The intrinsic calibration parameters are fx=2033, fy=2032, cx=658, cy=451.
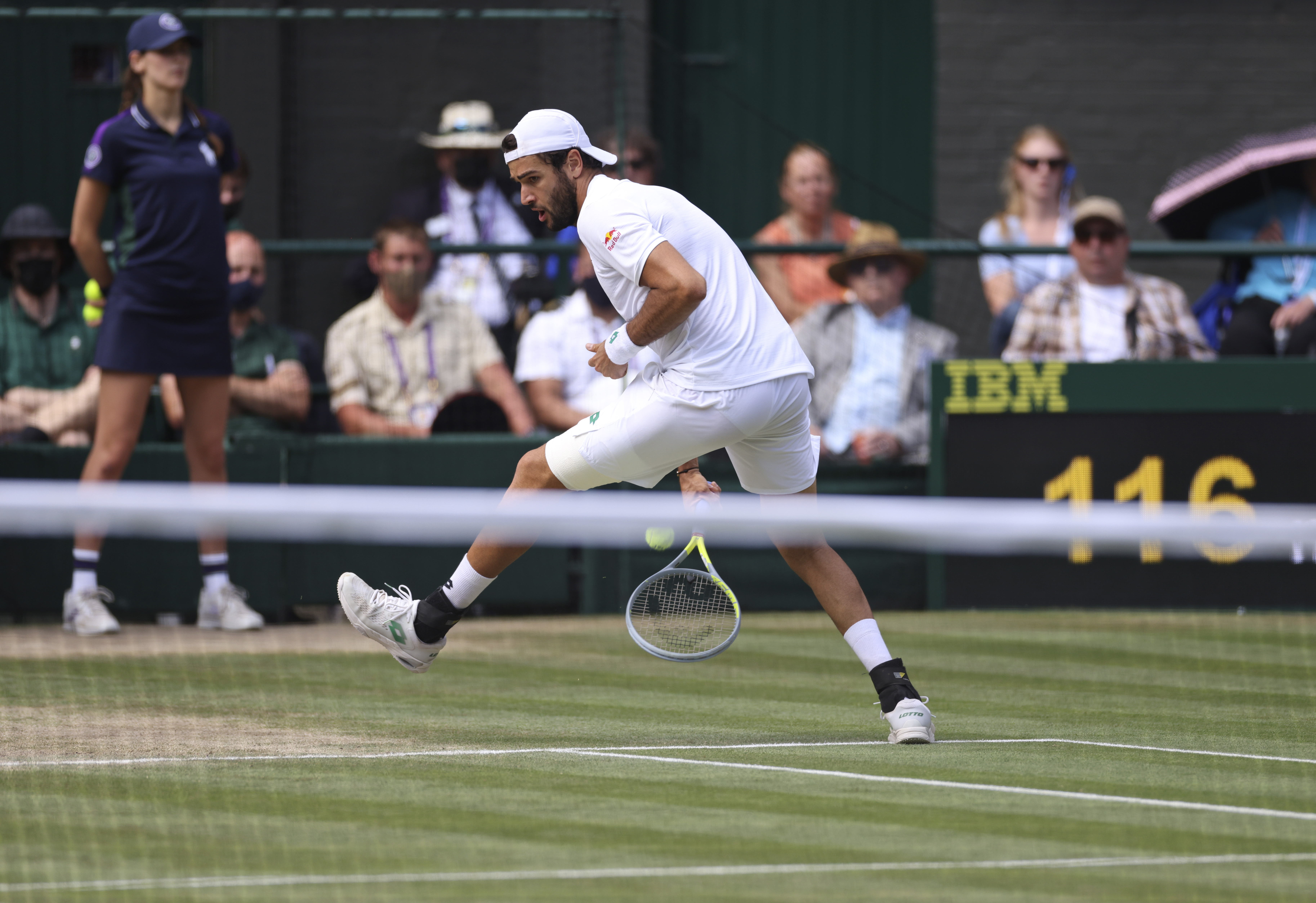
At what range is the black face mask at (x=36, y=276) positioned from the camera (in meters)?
10.3

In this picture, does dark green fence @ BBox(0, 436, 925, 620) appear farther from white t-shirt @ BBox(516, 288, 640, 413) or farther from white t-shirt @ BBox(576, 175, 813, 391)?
white t-shirt @ BBox(576, 175, 813, 391)

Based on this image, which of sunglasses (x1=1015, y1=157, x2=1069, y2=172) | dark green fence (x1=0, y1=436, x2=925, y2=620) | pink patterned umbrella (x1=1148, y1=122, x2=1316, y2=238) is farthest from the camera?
sunglasses (x1=1015, y1=157, x2=1069, y2=172)

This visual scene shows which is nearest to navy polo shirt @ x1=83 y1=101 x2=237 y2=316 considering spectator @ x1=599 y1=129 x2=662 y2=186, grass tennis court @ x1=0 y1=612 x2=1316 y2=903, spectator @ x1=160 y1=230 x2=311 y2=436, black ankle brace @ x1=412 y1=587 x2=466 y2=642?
spectator @ x1=160 y1=230 x2=311 y2=436

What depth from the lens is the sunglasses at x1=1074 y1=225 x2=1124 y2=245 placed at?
10.9 metres

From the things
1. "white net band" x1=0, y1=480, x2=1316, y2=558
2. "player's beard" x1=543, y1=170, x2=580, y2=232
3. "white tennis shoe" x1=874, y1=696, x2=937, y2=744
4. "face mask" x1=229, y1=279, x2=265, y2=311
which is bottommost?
"white tennis shoe" x1=874, y1=696, x2=937, y2=744

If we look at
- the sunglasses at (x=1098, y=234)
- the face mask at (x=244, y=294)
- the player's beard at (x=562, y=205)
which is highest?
the sunglasses at (x=1098, y=234)

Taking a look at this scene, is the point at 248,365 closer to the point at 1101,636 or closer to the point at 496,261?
the point at 496,261

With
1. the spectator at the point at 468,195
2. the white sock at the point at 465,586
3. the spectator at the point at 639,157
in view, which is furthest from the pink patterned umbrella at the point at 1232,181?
the white sock at the point at 465,586

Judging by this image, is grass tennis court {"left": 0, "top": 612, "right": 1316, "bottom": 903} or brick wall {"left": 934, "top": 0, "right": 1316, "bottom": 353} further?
brick wall {"left": 934, "top": 0, "right": 1316, "bottom": 353}

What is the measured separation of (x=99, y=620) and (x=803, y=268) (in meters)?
4.34

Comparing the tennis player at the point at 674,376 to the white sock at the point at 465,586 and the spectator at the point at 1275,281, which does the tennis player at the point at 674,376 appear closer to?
the white sock at the point at 465,586

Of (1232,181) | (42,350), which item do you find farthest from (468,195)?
(1232,181)

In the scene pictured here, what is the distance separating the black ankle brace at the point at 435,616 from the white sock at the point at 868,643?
4.03 ft

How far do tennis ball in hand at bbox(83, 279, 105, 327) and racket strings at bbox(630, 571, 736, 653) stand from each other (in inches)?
150
